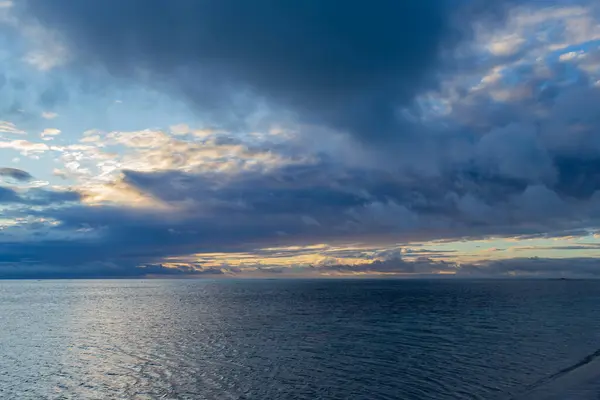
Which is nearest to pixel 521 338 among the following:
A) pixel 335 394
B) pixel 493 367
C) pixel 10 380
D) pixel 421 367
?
pixel 493 367

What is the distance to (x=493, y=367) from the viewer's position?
47.9 meters

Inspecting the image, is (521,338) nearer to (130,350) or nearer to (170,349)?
(170,349)

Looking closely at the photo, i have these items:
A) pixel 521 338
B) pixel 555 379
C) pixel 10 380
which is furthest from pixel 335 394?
pixel 521 338

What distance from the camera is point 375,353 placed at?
56.3 m

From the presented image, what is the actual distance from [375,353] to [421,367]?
8995 mm

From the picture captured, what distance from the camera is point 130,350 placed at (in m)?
61.8

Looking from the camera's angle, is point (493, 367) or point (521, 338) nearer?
point (493, 367)

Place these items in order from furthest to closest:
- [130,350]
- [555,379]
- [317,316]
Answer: [317,316] → [130,350] → [555,379]

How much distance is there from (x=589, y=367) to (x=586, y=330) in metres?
34.7

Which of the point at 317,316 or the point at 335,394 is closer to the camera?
the point at 335,394

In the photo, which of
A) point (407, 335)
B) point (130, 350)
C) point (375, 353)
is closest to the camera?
point (375, 353)

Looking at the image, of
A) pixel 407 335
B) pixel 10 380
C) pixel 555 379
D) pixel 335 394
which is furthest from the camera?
pixel 407 335

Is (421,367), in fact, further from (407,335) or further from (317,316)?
(317,316)

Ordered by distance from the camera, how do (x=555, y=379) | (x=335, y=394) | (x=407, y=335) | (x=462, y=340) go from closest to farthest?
(x=335, y=394) → (x=555, y=379) → (x=462, y=340) → (x=407, y=335)
